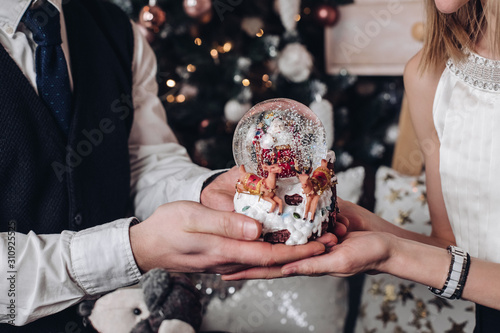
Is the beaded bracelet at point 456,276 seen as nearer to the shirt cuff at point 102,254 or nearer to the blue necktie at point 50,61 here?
the shirt cuff at point 102,254

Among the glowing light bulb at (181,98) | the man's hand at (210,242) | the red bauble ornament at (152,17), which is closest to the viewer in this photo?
the man's hand at (210,242)

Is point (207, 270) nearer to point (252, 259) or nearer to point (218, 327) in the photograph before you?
point (252, 259)

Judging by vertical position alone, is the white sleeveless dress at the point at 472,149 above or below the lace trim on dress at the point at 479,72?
below

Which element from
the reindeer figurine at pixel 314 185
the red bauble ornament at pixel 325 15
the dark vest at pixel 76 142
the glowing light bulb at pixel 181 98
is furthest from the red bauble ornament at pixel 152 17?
the reindeer figurine at pixel 314 185

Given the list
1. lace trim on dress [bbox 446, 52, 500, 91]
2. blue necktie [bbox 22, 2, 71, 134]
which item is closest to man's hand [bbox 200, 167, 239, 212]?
blue necktie [bbox 22, 2, 71, 134]

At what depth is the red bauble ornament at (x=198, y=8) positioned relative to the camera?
2105mm

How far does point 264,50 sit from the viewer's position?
2.31 meters

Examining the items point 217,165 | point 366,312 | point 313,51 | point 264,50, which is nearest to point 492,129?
point 366,312

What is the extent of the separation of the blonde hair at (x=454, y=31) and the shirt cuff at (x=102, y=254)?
91cm

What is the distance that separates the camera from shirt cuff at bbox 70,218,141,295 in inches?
39.6

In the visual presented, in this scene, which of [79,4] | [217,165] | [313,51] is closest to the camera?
[79,4]

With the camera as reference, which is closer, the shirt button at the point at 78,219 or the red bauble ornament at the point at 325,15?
the shirt button at the point at 78,219

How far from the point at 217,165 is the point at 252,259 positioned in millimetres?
1577

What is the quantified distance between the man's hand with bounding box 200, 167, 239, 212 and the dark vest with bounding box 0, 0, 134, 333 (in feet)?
0.94
